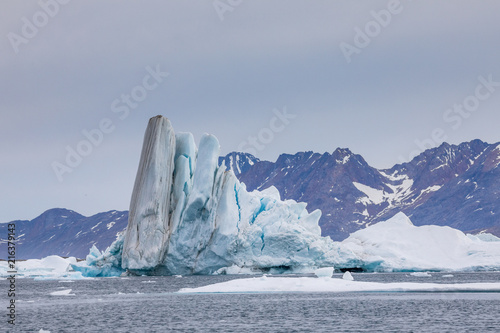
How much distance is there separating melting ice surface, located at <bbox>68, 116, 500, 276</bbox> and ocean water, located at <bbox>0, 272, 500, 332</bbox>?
703 inches

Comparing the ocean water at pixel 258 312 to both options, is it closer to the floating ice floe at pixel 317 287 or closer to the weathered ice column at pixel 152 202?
the floating ice floe at pixel 317 287

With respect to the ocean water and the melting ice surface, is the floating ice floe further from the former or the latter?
the melting ice surface

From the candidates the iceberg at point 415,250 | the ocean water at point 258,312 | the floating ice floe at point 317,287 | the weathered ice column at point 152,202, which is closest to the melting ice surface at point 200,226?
the weathered ice column at point 152,202

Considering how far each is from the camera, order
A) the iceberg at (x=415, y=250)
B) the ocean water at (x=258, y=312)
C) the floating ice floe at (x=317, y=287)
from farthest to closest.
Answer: the iceberg at (x=415, y=250)
the floating ice floe at (x=317, y=287)
the ocean water at (x=258, y=312)

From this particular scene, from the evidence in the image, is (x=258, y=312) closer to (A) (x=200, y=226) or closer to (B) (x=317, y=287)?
(B) (x=317, y=287)

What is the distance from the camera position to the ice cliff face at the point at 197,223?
73.8 meters

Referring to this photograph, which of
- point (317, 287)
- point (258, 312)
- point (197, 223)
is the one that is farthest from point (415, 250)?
point (258, 312)

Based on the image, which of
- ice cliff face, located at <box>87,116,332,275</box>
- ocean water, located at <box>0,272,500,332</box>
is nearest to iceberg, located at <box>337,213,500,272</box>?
ice cliff face, located at <box>87,116,332,275</box>

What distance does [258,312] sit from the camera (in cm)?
Result: 4062

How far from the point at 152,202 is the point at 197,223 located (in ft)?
16.2

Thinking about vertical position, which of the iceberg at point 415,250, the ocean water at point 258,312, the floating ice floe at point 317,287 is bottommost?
the ocean water at point 258,312

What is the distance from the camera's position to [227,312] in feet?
135

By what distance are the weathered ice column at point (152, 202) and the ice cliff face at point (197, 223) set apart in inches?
3.8

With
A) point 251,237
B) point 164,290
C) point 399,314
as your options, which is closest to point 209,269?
point 251,237
